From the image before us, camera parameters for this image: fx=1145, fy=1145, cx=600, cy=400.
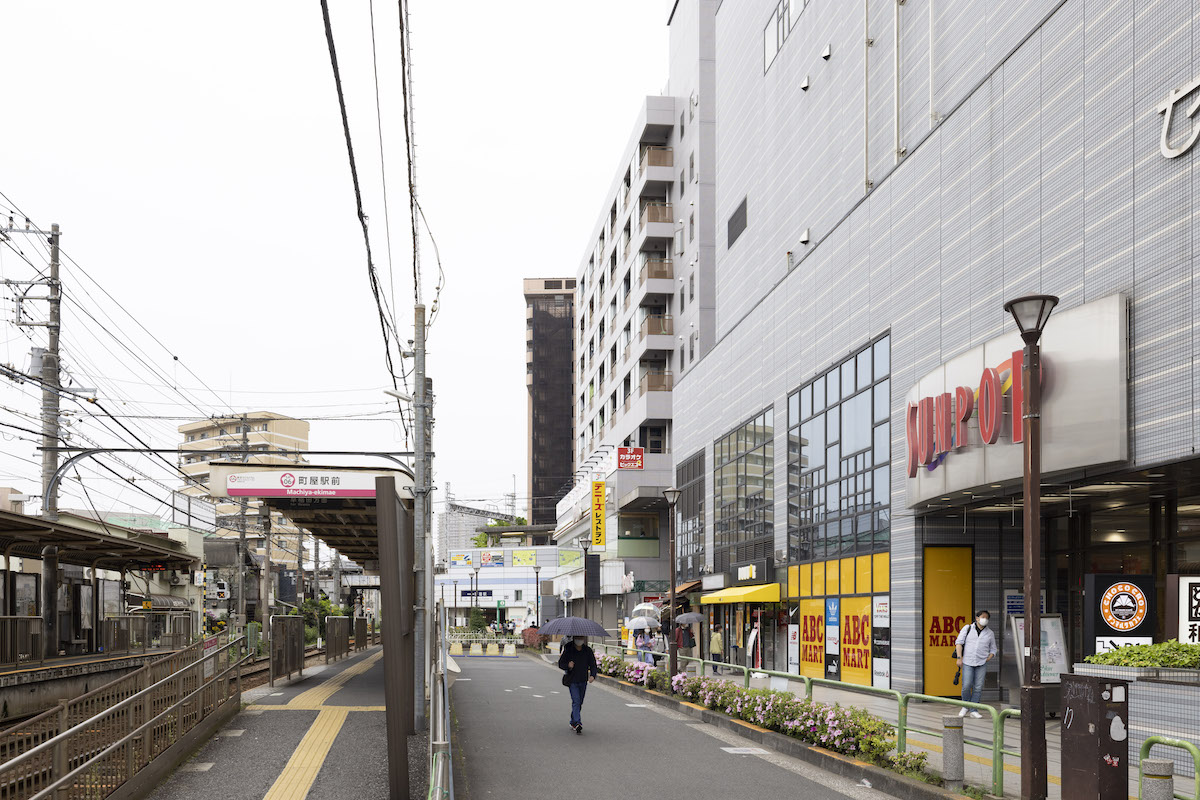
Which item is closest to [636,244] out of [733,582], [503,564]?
[733,582]

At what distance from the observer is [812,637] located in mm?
29344

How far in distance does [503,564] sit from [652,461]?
67868 millimetres

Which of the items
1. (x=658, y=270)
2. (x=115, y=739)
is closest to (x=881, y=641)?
(x=115, y=739)

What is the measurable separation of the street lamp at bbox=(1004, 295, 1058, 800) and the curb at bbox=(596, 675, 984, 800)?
87 cm

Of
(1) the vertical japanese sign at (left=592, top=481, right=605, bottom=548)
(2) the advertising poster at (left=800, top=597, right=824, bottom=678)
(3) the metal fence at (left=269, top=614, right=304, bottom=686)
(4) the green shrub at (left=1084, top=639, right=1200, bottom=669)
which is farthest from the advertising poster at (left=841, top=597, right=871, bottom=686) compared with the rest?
(1) the vertical japanese sign at (left=592, top=481, right=605, bottom=548)

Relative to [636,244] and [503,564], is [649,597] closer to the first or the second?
[636,244]

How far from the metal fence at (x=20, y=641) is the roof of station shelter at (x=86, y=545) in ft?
5.07

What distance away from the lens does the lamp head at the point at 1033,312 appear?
33.8 feet

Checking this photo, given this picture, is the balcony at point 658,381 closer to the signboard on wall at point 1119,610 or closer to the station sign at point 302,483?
the station sign at point 302,483

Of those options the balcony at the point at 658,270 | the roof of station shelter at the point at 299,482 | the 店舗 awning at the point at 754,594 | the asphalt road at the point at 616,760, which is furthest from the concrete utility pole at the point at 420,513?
the balcony at the point at 658,270

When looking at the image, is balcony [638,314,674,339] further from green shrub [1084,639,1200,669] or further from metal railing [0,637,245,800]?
green shrub [1084,639,1200,669]

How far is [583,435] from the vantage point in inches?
3674

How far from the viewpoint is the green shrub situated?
1192 centimetres

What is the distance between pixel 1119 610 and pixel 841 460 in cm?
1315
